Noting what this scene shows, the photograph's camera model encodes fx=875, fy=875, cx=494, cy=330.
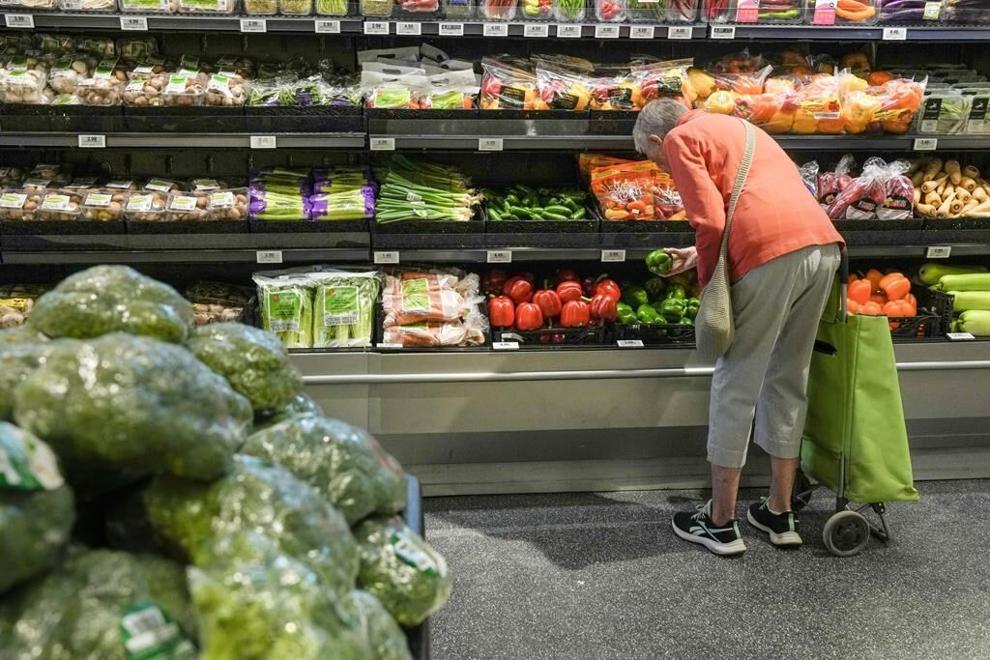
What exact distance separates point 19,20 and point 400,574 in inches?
112

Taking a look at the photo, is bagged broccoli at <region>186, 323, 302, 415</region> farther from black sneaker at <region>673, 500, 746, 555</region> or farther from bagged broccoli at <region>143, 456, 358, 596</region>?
black sneaker at <region>673, 500, 746, 555</region>

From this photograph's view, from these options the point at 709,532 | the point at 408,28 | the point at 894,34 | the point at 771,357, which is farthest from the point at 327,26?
the point at 709,532

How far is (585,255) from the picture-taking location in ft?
11.3

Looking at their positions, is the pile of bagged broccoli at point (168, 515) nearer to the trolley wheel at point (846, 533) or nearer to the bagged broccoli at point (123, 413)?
the bagged broccoli at point (123, 413)

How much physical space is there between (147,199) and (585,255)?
5.56ft

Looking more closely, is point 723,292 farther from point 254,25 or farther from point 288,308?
point 254,25

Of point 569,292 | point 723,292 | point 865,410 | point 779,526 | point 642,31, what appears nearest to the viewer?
point 723,292

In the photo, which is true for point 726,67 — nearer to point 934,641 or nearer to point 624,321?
point 624,321

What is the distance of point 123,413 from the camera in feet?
3.16

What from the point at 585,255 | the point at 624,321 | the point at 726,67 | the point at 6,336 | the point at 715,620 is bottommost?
the point at 715,620

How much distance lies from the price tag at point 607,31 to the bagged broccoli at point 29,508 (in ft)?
9.11

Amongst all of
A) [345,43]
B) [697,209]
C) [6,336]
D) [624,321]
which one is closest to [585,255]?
[624,321]

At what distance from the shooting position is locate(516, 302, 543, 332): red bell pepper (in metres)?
3.47

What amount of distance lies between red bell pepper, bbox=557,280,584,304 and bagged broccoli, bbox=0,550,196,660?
265 centimetres
